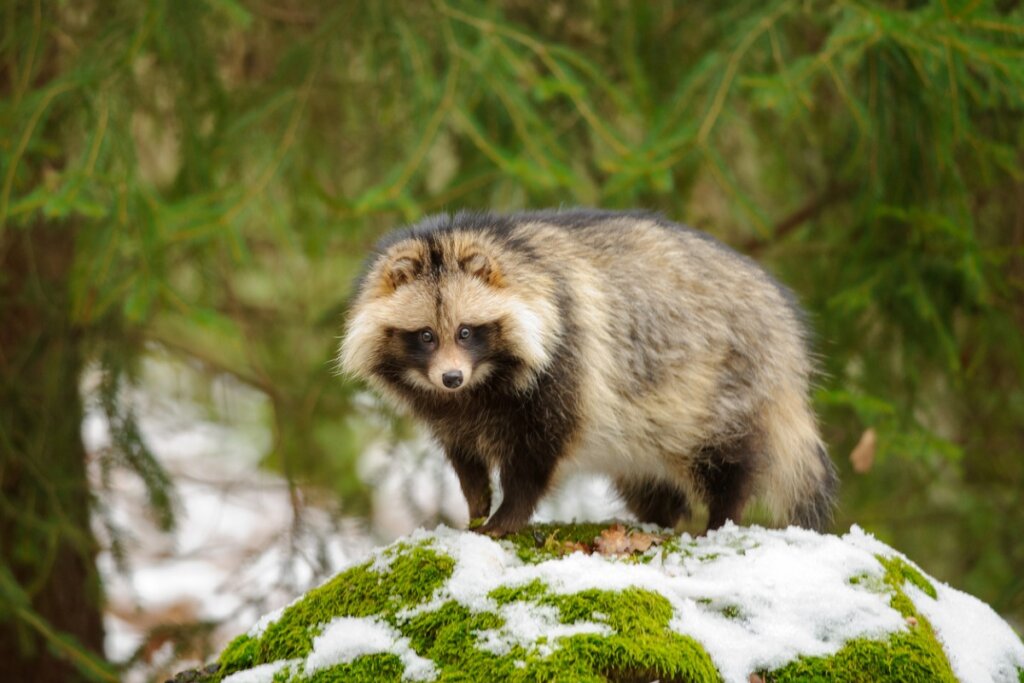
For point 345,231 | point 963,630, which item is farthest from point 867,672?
point 345,231

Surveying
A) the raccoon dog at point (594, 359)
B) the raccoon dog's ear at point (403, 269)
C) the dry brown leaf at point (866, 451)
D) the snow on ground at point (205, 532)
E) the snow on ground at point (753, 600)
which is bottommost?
the snow on ground at point (205, 532)

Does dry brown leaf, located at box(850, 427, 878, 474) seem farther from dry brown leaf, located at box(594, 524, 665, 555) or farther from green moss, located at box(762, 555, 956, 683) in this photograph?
green moss, located at box(762, 555, 956, 683)

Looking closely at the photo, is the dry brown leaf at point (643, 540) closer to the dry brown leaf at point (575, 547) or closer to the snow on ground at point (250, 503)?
the dry brown leaf at point (575, 547)

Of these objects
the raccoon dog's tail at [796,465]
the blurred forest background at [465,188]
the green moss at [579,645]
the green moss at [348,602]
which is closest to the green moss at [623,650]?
the green moss at [579,645]

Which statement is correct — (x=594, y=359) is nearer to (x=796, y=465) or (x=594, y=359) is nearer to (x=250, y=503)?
(x=796, y=465)

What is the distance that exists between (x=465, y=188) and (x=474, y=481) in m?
2.30

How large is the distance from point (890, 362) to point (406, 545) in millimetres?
4626

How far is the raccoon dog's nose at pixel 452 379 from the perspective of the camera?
432 cm

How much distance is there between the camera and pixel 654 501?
222 inches

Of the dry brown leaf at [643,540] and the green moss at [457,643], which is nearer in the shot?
the green moss at [457,643]

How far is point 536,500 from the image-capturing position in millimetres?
4727

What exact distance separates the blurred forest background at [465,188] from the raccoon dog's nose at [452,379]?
1.73 metres

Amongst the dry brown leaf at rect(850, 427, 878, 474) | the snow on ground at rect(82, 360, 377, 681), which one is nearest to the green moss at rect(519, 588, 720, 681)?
the snow on ground at rect(82, 360, 377, 681)

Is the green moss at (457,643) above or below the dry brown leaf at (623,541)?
above
